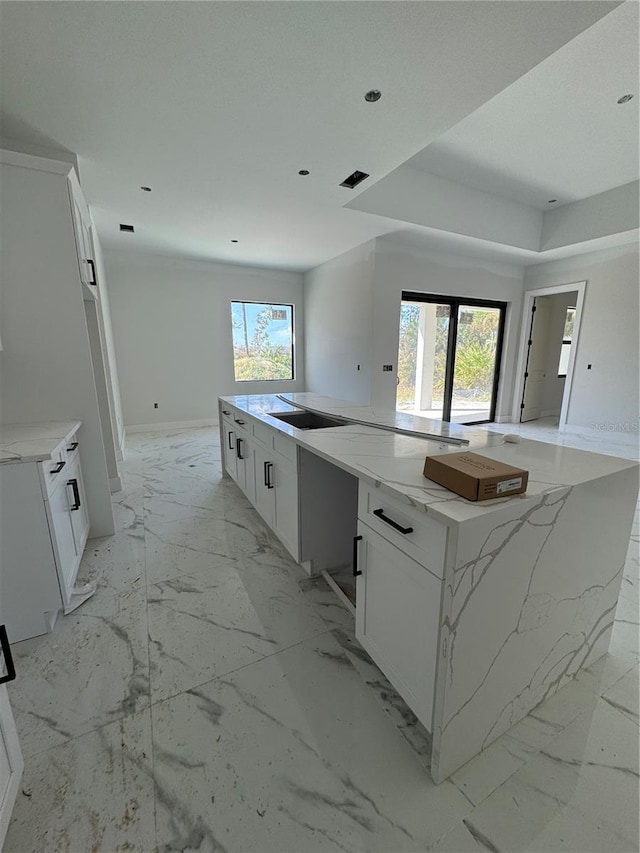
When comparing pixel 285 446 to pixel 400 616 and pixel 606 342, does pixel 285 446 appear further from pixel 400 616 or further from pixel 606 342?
pixel 606 342

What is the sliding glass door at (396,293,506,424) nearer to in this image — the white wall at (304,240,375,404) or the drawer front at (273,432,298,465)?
the white wall at (304,240,375,404)

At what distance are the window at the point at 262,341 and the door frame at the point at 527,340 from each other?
4165 millimetres

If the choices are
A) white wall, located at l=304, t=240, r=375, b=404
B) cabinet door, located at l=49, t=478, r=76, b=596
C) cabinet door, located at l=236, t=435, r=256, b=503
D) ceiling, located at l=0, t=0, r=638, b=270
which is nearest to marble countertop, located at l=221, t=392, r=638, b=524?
cabinet door, located at l=236, t=435, r=256, b=503

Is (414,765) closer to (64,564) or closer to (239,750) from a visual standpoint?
(239,750)

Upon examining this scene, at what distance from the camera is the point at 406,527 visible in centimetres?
101

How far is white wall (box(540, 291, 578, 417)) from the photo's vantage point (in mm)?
6305

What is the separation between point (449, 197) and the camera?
394 centimetres

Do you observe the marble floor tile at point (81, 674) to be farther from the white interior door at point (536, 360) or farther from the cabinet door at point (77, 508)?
the white interior door at point (536, 360)

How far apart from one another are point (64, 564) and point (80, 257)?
190cm

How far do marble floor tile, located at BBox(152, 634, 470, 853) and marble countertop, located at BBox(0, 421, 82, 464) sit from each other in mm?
1144

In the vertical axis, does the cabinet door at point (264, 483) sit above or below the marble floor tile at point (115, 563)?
above

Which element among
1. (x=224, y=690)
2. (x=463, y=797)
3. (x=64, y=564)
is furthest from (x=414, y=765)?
(x=64, y=564)

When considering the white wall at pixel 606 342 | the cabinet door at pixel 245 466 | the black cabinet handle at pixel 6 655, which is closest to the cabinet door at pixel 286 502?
the cabinet door at pixel 245 466

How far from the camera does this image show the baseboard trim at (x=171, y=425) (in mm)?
5469
